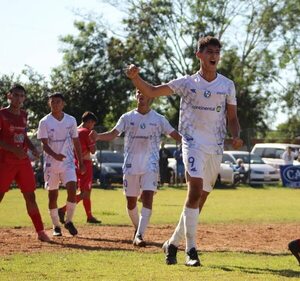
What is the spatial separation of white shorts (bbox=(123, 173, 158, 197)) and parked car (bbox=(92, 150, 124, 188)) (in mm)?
22096

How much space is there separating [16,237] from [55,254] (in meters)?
2.54

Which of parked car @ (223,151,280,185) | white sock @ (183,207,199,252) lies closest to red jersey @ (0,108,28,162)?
white sock @ (183,207,199,252)

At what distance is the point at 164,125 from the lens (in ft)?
41.4

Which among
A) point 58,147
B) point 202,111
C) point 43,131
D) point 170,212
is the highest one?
point 202,111

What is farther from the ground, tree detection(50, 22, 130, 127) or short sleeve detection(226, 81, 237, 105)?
tree detection(50, 22, 130, 127)

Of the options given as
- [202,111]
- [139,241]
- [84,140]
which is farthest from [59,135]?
[202,111]

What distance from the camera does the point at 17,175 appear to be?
39.3 ft

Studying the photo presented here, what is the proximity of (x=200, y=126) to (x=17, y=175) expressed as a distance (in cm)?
385

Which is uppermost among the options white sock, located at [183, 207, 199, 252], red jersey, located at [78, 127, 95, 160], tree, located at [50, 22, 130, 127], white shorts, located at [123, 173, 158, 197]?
tree, located at [50, 22, 130, 127]

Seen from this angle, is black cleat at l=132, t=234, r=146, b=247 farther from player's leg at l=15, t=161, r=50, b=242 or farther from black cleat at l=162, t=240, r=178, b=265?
black cleat at l=162, t=240, r=178, b=265

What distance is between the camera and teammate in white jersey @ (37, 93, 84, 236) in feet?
43.3

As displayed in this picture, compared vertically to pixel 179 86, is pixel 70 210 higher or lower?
lower

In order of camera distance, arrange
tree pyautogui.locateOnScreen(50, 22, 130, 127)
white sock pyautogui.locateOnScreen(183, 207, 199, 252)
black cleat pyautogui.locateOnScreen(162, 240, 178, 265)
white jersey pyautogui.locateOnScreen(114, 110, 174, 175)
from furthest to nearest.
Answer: tree pyautogui.locateOnScreen(50, 22, 130, 127), white jersey pyautogui.locateOnScreen(114, 110, 174, 175), black cleat pyautogui.locateOnScreen(162, 240, 178, 265), white sock pyautogui.locateOnScreen(183, 207, 199, 252)

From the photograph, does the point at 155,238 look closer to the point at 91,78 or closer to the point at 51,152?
the point at 51,152
